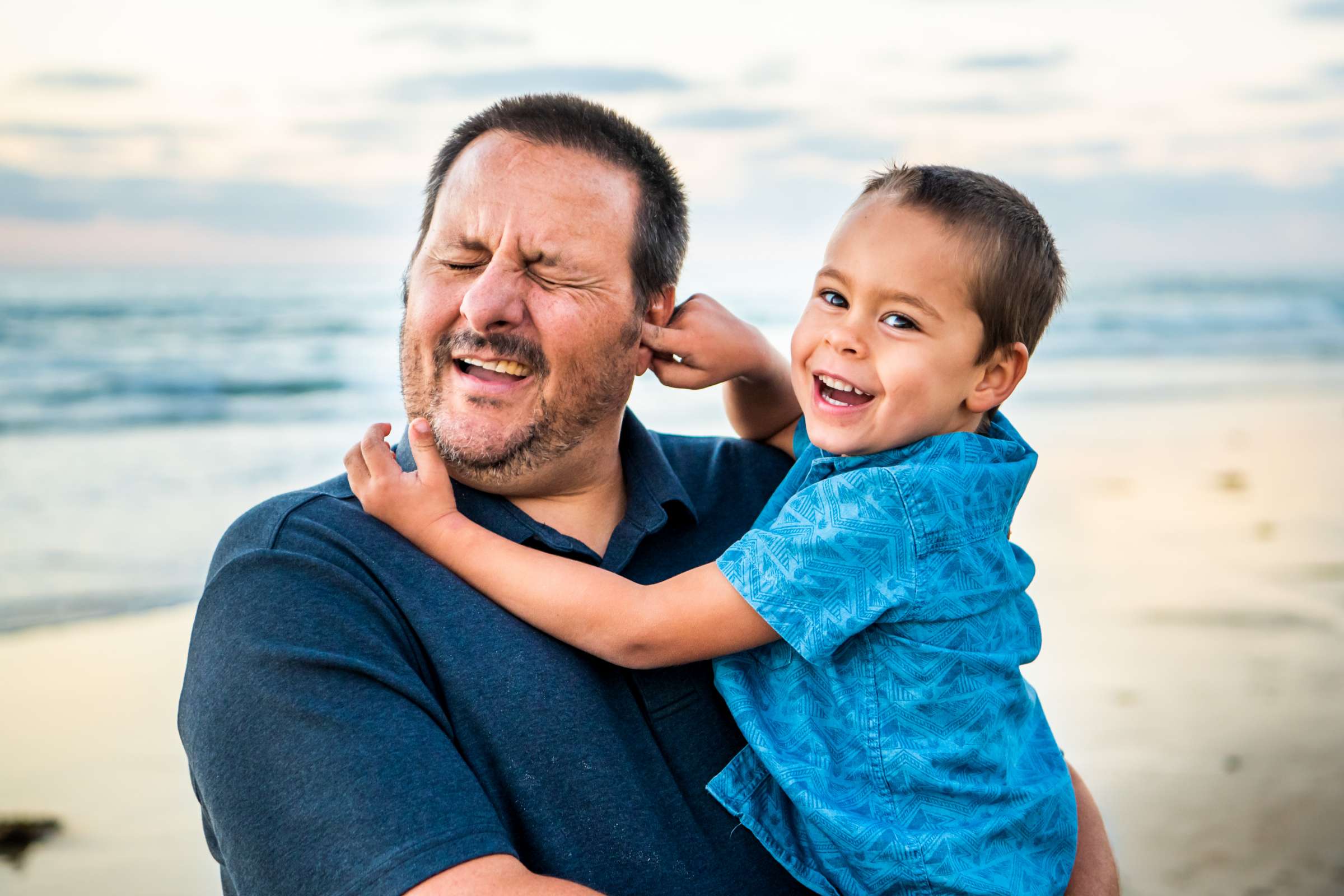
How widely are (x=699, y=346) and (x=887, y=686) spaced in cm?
84

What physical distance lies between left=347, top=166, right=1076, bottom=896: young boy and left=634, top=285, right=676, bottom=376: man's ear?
42 centimetres

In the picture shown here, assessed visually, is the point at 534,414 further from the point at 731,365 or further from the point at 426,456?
the point at 731,365

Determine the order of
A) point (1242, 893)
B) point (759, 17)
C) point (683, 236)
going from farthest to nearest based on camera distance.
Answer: point (759, 17)
point (1242, 893)
point (683, 236)

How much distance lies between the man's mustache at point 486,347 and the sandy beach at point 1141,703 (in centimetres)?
266

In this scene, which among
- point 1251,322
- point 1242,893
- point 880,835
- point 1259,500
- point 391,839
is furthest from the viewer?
point 1251,322

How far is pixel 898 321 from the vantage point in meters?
1.94

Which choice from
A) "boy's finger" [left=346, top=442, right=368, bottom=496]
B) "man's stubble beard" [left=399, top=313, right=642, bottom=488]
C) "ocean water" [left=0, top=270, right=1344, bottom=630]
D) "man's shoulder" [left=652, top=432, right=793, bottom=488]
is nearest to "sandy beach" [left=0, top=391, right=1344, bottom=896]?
"ocean water" [left=0, top=270, right=1344, bottom=630]

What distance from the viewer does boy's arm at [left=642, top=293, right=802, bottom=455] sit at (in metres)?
2.33

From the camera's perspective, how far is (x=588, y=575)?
178 centimetres

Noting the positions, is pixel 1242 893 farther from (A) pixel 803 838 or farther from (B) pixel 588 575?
(B) pixel 588 575

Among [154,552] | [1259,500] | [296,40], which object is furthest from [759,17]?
[154,552]

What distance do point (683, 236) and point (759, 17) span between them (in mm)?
12888

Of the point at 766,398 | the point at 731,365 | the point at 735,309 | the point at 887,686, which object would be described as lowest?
the point at 735,309

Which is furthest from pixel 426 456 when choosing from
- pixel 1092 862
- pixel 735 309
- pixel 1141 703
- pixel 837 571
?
pixel 735 309
